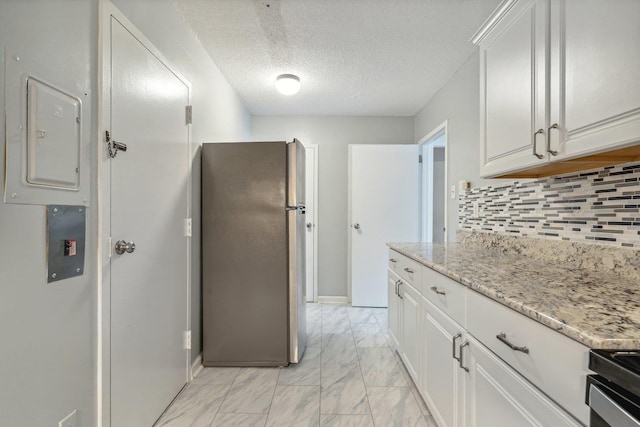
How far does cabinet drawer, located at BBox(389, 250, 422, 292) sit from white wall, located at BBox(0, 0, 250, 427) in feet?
5.06

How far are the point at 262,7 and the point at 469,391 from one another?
218 cm

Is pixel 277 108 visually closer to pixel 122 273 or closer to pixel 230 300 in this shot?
pixel 230 300

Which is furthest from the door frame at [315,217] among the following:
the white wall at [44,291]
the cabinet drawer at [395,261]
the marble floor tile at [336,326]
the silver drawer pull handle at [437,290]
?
the white wall at [44,291]

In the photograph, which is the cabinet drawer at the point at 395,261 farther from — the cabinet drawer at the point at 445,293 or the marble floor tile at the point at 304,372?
the marble floor tile at the point at 304,372

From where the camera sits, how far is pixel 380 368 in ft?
6.90

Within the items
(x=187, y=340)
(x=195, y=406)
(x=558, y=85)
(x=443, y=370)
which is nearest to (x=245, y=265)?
(x=187, y=340)

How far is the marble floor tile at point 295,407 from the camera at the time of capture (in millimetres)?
1574

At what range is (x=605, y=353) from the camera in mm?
576

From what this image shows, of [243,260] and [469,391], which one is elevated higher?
[243,260]

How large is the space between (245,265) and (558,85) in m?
1.95

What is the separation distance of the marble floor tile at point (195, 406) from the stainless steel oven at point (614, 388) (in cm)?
167

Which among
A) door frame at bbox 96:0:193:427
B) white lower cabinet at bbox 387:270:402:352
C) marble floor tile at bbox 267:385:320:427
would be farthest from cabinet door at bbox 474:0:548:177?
door frame at bbox 96:0:193:427

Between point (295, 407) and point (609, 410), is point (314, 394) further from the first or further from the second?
point (609, 410)

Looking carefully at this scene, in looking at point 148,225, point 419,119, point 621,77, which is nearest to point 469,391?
point 621,77
